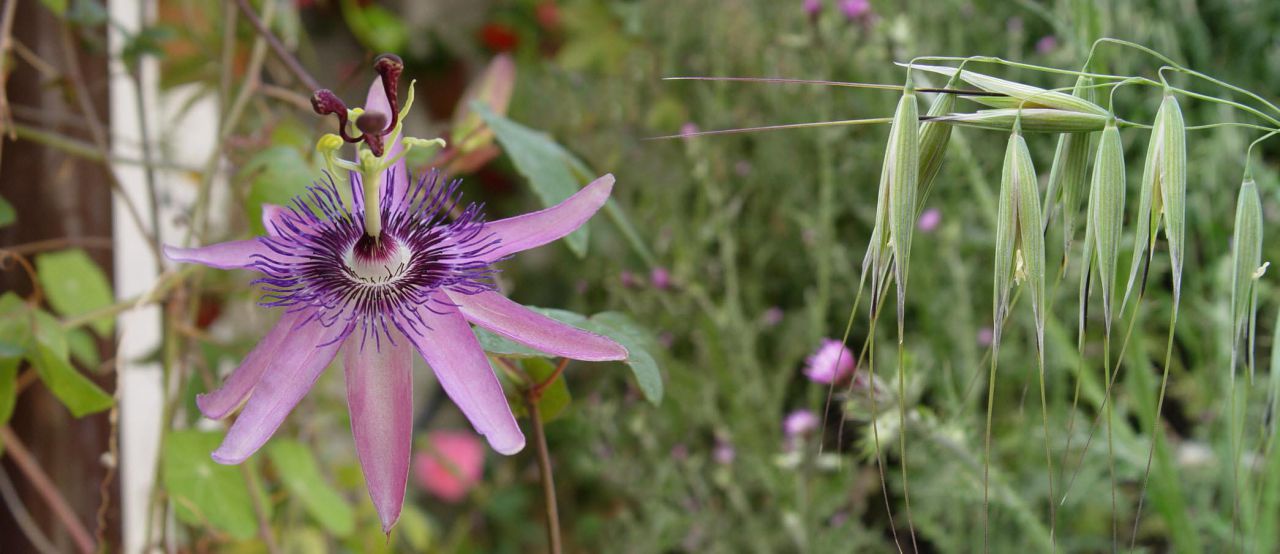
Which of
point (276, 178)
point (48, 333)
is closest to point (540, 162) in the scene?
point (276, 178)

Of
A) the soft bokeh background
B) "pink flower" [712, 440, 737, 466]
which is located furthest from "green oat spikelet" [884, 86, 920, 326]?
"pink flower" [712, 440, 737, 466]

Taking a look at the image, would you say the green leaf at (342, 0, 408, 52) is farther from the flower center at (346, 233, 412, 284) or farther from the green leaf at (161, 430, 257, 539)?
the flower center at (346, 233, 412, 284)

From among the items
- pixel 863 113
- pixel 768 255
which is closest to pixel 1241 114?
pixel 863 113

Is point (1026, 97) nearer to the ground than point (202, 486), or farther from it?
farther from it

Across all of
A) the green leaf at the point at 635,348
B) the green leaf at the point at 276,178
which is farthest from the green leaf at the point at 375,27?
the green leaf at the point at 635,348

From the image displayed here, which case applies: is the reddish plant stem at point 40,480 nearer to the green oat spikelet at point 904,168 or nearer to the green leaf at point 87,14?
the green leaf at point 87,14

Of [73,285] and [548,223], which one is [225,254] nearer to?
[548,223]
